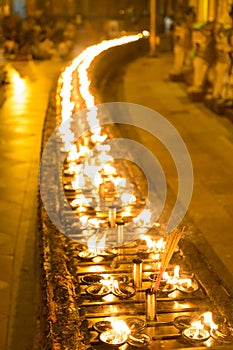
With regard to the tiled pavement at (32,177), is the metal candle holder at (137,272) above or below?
below

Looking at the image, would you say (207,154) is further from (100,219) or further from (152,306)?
(152,306)

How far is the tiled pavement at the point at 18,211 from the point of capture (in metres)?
5.38

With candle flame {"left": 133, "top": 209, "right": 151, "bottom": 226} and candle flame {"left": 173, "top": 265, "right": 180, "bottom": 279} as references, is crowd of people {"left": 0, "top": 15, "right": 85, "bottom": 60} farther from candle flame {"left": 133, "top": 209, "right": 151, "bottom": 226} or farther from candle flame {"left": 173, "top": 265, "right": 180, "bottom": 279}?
candle flame {"left": 173, "top": 265, "right": 180, "bottom": 279}

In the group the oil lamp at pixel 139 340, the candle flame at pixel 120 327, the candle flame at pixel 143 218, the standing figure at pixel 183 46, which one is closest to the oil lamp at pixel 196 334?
the oil lamp at pixel 139 340

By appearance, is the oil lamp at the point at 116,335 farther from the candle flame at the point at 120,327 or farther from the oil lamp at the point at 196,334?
the oil lamp at the point at 196,334

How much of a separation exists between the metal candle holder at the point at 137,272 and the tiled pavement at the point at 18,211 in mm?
1043

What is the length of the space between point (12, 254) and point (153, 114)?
7726mm

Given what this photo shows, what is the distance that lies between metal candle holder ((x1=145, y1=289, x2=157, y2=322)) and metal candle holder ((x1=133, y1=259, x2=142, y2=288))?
406 mm

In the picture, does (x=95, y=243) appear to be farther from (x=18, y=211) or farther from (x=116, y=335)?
(x=18, y=211)

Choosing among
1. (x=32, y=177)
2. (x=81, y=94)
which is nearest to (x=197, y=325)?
(x=32, y=177)

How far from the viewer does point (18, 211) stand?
313 inches

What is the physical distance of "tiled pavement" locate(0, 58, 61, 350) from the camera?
17.6 feet

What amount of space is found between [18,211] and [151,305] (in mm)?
4105

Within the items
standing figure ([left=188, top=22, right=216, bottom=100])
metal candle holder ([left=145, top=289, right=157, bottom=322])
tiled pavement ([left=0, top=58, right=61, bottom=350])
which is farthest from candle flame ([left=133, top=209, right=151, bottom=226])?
→ standing figure ([left=188, top=22, right=216, bottom=100])
